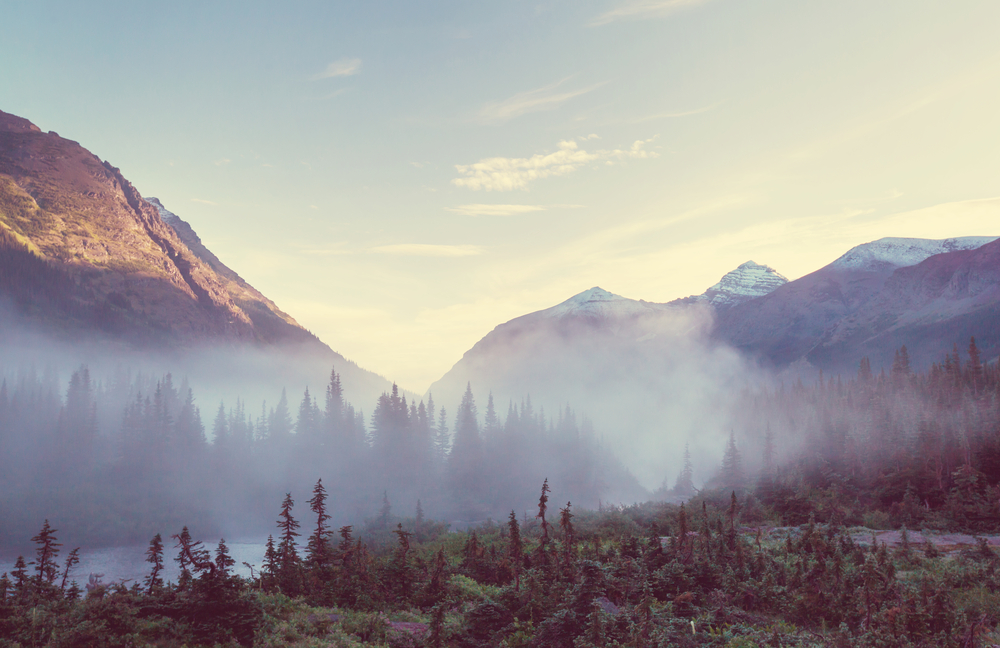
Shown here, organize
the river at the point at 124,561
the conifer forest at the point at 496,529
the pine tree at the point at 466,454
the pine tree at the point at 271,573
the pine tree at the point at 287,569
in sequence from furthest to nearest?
the pine tree at the point at 466,454 → the river at the point at 124,561 → the pine tree at the point at 271,573 → the pine tree at the point at 287,569 → the conifer forest at the point at 496,529

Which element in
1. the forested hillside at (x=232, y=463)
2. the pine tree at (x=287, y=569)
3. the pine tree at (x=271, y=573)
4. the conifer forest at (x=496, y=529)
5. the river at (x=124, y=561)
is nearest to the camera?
the conifer forest at (x=496, y=529)

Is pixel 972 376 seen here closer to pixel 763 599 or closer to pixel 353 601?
pixel 763 599

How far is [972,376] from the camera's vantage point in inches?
4161

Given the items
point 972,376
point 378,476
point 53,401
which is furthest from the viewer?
point 378,476

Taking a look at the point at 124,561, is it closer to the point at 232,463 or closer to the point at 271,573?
the point at 232,463

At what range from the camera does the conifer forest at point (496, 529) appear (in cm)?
2045

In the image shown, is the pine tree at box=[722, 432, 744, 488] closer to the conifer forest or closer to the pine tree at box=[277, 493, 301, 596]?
the conifer forest

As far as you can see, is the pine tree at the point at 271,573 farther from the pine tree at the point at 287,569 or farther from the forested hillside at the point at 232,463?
the forested hillside at the point at 232,463

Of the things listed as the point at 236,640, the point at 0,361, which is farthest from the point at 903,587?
the point at 0,361

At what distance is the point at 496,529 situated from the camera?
65.0 metres

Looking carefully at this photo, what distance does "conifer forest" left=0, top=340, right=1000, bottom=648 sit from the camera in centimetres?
2045

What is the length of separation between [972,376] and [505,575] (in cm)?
11309

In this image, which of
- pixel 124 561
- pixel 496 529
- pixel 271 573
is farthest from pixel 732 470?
pixel 124 561

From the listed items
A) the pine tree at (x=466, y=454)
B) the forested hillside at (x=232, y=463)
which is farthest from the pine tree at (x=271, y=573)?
the pine tree at (x=466, y=454)
